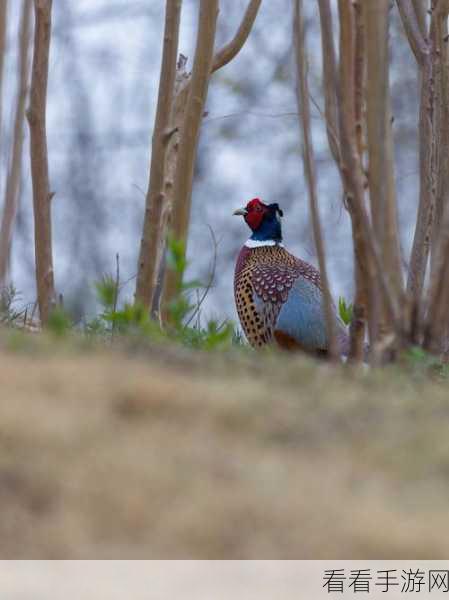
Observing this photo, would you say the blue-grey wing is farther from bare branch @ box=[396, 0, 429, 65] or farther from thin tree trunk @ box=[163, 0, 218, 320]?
bare branch @ box=[396, 0, 429, 65]

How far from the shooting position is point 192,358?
4.22 m

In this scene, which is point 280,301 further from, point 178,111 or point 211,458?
point 211,458

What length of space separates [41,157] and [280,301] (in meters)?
1.39

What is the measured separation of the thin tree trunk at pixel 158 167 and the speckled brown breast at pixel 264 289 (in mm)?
846

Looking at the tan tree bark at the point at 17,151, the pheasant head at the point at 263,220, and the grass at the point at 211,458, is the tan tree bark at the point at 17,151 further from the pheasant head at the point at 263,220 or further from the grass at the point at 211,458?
the grass at the point at 211,458

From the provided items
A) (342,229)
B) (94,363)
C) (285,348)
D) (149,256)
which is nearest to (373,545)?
(94,363)

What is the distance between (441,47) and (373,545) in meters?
4.09

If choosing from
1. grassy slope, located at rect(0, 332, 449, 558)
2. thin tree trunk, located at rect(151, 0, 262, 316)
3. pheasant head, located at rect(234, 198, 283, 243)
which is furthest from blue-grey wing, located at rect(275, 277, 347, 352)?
grassy slope, located at rect(0, 332, 449, 558)

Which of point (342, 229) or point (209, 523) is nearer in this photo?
point (209, 523)

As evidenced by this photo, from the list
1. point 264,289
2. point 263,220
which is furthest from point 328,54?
point 263,220

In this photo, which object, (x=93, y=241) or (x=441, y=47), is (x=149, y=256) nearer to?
(x=441, y=47)

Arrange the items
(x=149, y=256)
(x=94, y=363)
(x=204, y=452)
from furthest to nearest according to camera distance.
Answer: (x=149, y=256), (x=94, y=363), (x=204, y=452)

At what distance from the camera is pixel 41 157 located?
255 inches
